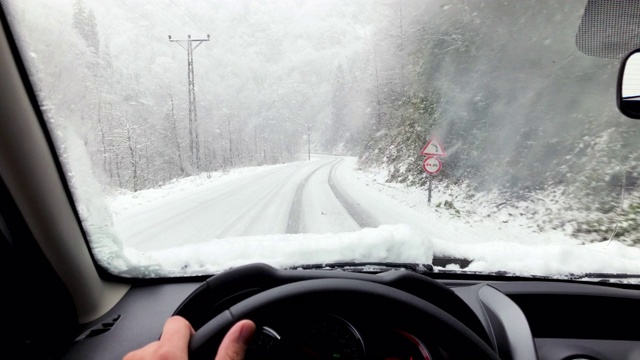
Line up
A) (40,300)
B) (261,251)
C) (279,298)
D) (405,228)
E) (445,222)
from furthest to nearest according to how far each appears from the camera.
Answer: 1. (445,222)
2. (405,228)
3. (261,251)
4. (40,300)
5. (279,298)

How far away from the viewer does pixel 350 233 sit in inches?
122

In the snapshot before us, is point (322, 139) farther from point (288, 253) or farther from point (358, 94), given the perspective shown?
point (288, 253)

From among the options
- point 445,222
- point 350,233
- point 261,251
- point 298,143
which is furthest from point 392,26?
point 261,251

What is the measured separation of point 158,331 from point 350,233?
1.51 meters

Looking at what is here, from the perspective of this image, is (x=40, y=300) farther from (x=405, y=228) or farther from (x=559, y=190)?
(x=559, y=190)

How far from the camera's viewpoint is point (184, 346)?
119cm

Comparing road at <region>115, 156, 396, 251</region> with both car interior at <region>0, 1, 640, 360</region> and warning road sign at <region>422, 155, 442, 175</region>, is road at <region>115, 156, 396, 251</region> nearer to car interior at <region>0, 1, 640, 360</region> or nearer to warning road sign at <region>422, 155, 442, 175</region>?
car interior at <region>0, 1, 640, 360</region>

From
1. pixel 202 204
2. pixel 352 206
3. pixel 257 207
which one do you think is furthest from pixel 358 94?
pixel 202 204

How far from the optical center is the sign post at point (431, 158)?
164 inches

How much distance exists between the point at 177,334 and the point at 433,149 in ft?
11.4

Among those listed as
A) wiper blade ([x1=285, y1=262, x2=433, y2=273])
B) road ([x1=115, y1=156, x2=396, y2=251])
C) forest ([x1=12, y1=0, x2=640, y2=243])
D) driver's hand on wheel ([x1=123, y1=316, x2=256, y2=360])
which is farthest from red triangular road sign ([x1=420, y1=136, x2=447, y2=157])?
driver's hand on wheel ([x1=123, y1=316, x2=256, y2=360])

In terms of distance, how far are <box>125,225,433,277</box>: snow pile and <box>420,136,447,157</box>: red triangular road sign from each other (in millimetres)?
1484

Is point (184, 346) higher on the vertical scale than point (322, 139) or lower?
lower

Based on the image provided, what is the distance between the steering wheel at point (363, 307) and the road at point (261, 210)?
182 cm
